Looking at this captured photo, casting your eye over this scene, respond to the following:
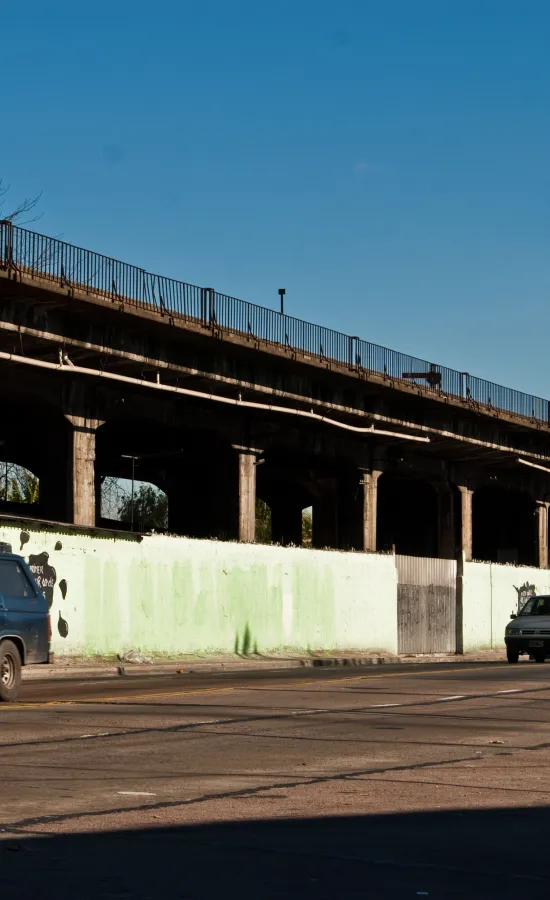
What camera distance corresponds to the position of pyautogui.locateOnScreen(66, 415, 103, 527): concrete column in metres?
36.4

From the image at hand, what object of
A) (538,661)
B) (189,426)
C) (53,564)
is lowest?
(538,661)

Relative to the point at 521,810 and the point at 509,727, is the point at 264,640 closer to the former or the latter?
the point at 509,727

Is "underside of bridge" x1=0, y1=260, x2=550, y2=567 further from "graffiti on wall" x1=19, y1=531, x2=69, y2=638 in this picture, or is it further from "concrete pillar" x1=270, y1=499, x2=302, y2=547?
"graffiti on wall" x1=19, y1=531, x2=69, y2=638

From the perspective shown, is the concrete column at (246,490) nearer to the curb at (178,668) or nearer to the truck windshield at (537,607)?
the curb at (178,668)

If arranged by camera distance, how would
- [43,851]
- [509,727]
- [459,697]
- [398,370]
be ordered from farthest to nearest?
1. [398,370]
2. [459,697]
3. [509,727]
4. [43,851]

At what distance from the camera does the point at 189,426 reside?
41.8 m

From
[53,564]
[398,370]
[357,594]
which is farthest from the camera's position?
[398,370]

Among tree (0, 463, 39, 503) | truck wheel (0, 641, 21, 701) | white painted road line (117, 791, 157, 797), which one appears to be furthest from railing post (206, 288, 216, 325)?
tree (0, 463, 39, 503)

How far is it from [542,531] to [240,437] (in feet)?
85.9

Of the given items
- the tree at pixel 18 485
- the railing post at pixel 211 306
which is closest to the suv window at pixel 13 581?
the railing post at pixel 211 306

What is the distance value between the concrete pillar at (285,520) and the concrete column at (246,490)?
21.8 metres

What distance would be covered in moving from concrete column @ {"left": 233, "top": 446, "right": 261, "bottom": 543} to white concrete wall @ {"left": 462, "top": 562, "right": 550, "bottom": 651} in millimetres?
8235

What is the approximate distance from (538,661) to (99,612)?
41.0 ft

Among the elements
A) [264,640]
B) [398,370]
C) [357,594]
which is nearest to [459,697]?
[264,640]
